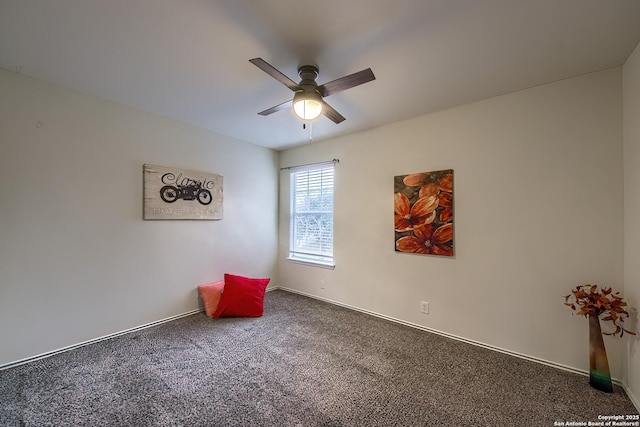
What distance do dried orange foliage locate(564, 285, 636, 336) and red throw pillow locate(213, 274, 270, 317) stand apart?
307cm

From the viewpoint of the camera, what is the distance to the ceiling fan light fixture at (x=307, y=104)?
6.09ft

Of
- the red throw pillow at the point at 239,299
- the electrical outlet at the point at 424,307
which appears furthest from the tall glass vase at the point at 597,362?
the red throw pillow at the point at 239,299

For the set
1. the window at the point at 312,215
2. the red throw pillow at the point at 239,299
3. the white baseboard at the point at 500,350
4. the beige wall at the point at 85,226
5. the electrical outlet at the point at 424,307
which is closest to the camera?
the white baseboard at the point at 500,350

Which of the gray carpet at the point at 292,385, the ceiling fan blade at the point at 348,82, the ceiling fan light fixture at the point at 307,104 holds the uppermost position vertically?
the ceiling fan blade at the point at 348,82

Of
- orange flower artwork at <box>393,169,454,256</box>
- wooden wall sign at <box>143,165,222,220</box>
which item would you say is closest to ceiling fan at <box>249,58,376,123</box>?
orange flower artwork at <box>393,169,454,256</box>

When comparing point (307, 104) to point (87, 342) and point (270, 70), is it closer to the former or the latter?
point (270, 70)

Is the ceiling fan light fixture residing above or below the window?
above

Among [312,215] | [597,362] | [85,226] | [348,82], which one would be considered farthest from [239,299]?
[597,362]

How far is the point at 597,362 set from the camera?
184 centimetres

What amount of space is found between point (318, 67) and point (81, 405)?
287 cm

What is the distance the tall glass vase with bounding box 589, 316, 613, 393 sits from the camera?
1819 mm

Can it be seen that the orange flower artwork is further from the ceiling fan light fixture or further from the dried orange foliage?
the ceiling fan light fixture

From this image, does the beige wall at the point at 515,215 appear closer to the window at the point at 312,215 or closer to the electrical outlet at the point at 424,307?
the electrical outlet at the point at 424,307

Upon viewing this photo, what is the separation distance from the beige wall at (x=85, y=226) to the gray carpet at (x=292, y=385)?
33cm
